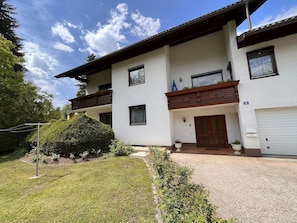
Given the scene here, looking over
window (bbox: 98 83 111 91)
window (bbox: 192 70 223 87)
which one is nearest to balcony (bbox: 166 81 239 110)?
window (bbox: 192 70 223 87)

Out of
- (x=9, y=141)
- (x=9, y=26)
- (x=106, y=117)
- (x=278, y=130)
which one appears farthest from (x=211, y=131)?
(x=9, y=26)

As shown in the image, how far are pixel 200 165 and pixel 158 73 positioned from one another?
630cm

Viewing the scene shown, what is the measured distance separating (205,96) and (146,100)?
12.8 feet

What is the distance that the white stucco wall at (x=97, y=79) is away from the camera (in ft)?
45.1

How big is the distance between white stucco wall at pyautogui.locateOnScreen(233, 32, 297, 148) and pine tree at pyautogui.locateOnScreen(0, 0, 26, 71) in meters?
20.7

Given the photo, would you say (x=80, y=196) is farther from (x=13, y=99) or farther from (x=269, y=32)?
(x=13, y=99)

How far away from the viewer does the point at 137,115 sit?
33.5 ft

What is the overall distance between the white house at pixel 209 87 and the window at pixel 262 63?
0.04 meters

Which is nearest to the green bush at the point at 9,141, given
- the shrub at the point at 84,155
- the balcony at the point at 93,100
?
the balcony at the point at 93,100

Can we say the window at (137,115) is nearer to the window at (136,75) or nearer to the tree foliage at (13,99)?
the window at (136,75)

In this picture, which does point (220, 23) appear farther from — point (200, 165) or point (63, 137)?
point (63, 137)

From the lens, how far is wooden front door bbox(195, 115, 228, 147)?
900 centimetres

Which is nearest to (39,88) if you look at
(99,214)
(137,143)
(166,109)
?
(137,143)

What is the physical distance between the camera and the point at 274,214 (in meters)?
2.75
